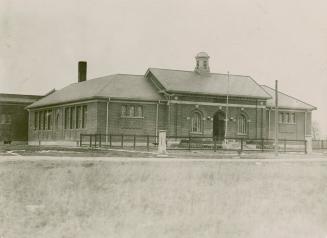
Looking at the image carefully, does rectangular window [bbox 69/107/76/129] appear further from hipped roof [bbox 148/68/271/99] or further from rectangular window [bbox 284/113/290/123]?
rectangular window [bbox 284/113/290/123]

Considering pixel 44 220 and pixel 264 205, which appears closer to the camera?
pixel 44 220

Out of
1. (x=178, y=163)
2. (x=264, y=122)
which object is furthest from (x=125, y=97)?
(x=178, y=163)

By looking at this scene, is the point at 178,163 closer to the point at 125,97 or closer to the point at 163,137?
the point at 163,137

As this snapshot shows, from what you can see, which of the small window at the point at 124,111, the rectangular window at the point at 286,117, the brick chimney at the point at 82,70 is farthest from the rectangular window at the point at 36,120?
the rectangular window at the point at 286,117

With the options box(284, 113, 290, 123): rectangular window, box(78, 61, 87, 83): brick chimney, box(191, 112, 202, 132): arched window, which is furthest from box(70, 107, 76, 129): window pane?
box(284, 113, 290, 123): rectangular window

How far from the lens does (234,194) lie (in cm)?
1356

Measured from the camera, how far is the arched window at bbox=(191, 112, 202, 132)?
44625 millimetres

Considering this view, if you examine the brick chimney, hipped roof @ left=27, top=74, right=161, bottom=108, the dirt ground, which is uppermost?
the brick chimney

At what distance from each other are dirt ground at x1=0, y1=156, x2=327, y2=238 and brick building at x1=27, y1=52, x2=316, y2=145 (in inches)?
936

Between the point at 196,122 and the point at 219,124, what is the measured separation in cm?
252

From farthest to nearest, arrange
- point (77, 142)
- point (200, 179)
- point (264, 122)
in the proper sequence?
point (264, 122) < point (77, 142) < point (200, 179)

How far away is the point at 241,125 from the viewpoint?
46.7m

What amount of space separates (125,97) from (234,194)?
1154 inches

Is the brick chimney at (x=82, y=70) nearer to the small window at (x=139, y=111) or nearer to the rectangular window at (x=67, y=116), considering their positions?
the rectangular window at (x=67, y=116)
